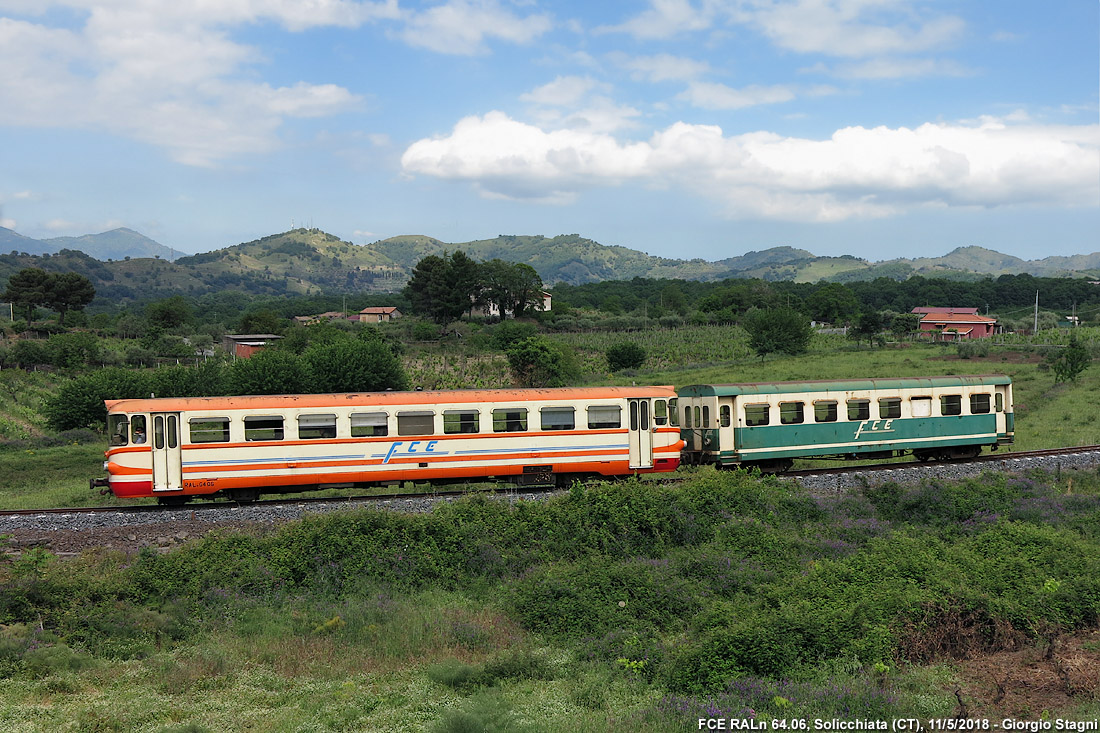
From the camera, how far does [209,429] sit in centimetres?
2073

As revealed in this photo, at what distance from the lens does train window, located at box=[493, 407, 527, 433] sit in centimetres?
2191

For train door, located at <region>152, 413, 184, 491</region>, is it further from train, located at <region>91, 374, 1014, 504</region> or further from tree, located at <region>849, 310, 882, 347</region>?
tree, located at <region>849, 310, 882, 347</region>

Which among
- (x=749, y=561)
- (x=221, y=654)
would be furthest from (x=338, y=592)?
(x=749, y=561)

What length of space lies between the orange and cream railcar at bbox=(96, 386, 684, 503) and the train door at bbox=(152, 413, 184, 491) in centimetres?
3

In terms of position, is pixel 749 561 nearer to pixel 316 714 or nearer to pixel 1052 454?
pixel 316 714

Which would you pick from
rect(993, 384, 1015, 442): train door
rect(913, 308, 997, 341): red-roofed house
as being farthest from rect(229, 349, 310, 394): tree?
rect(913, 308, 997, 341): red-roofed house

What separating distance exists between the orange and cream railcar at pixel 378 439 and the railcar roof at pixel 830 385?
6.44ft

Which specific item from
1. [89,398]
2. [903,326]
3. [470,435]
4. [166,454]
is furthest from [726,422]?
[903,326]

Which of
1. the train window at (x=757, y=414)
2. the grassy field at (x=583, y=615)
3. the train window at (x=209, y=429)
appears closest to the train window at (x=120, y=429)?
the train window at (x=209, y=429)

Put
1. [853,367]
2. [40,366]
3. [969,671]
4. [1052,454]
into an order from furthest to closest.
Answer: [40,366]
[853,367]
[1052,454]
[969,671]

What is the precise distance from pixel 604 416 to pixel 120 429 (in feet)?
42.2

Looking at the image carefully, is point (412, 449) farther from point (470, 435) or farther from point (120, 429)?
point (120, 429)

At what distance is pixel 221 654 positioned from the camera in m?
11.3

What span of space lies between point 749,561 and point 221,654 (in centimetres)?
945
